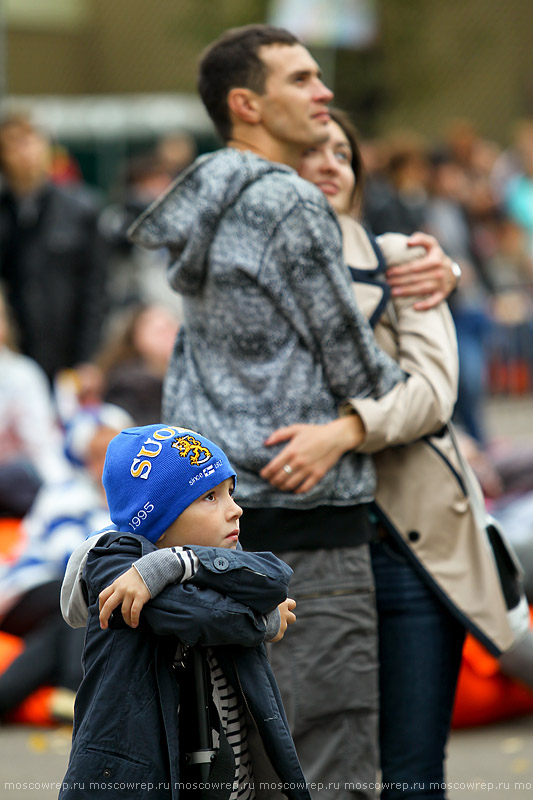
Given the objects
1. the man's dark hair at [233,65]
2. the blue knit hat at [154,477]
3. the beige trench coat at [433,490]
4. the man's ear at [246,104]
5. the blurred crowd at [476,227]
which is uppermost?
the man's dark hair at [233,65]

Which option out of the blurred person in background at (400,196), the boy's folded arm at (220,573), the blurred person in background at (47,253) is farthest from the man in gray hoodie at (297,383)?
the blurred person in background at (400,196)

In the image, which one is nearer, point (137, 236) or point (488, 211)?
point (137, 236)

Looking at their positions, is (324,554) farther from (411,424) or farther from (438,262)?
(438,262)

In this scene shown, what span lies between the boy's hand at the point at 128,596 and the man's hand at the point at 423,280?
1137 mm

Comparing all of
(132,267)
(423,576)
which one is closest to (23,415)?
(132,267)

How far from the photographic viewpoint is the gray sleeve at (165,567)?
2.37m

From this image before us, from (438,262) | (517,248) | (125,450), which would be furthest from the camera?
(517,248)

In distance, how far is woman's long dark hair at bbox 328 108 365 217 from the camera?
3.40m

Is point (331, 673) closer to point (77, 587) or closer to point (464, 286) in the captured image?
point (77, 587)

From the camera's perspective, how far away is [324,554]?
2969 mm

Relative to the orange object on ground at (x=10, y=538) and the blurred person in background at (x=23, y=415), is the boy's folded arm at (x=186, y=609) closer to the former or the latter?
the orange object on ground at (x=10, y=538)

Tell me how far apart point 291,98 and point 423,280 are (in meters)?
0.54

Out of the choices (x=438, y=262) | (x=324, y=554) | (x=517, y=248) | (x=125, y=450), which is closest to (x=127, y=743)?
(x=125, y=450)

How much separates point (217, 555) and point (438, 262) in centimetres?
111
